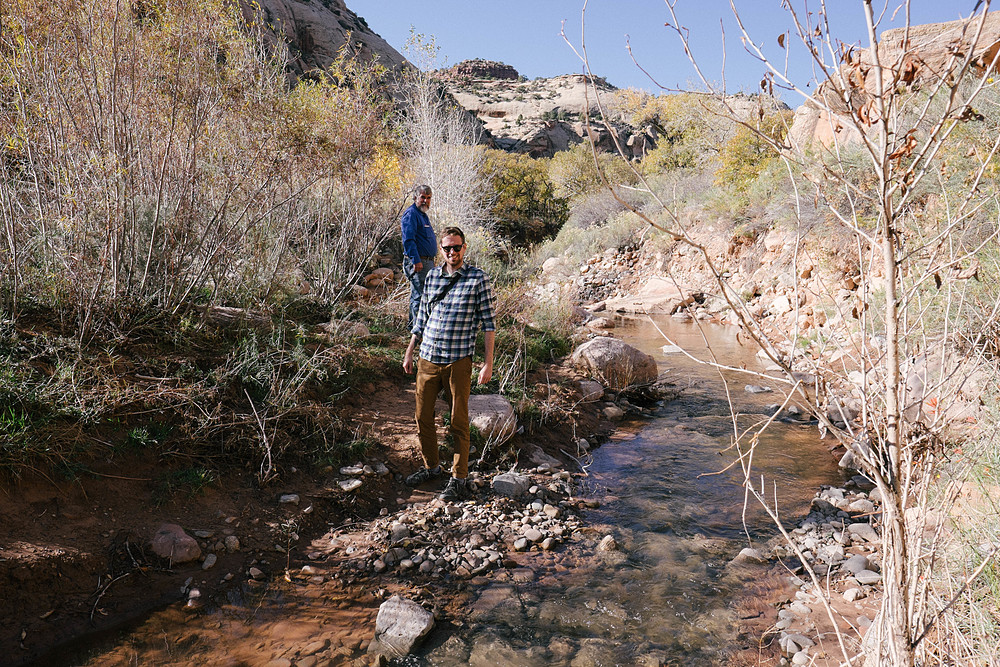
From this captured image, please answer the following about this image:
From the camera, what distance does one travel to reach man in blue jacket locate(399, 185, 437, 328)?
19.5ft

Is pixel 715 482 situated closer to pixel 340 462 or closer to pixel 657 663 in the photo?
pixel 657 663

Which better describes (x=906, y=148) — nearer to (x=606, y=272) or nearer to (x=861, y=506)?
(x=861, y=506)

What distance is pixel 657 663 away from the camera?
3025 mm

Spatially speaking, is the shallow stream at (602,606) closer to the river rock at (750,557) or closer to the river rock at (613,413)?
the river rock at (750,557)

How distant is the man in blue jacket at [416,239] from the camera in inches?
234

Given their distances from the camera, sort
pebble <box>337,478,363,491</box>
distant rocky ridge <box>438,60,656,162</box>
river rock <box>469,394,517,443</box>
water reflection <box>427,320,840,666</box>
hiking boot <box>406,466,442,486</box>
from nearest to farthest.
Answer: water reflection <box>427,320,840,666</box> < pebble <box>337,478,363,491</box> < hiking boot <box>406,466,442,486</box> < river rock <box>469,394,517,443</box> < distant rocky ridge <box>438,60,656,162</box>

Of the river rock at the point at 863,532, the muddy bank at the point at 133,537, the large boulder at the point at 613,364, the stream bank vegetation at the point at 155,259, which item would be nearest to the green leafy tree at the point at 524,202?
the large boulder at the point at 613,364

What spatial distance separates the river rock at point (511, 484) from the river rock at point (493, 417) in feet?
1.39

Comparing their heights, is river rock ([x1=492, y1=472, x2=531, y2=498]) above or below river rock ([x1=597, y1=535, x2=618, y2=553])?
above

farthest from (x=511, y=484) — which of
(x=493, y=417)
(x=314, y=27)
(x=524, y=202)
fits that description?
(x=314, y=27)

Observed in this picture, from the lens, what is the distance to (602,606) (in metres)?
3.49

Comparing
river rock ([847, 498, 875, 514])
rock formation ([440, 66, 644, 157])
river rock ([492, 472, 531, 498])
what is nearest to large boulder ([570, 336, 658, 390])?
river rock ([492, 472, 531, 498])

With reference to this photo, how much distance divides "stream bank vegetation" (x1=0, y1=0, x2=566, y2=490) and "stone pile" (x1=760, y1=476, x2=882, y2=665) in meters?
2.82

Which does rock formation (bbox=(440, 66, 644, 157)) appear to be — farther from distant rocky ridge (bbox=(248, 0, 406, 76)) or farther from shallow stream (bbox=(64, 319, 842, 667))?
shallow stream (bbox=(64, 319, 842, 667))
